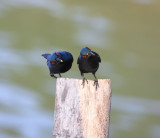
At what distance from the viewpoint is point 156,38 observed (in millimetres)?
9773

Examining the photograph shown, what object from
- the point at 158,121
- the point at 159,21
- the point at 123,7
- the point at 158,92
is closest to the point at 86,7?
the point at 123,7

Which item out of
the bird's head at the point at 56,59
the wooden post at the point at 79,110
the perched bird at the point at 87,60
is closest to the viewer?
the wooden post at the point at 79,110

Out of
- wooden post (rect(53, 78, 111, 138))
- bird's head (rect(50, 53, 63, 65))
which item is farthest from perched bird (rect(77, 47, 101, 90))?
wooden post (rect(53, 78, 111, 138))

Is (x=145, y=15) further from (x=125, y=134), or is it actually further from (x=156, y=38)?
(x=125, y=134)

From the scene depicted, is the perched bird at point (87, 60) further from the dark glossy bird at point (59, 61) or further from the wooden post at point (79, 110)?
the wooden post at point (79, 110)

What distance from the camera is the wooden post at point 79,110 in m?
2.79

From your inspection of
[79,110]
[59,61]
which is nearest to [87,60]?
[59,61]

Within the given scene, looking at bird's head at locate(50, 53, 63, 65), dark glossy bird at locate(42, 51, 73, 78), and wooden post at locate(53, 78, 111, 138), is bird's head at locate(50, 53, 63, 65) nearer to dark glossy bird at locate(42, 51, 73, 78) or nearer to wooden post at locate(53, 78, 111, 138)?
dark glossy bird at locate(42, 51, 73, 78)

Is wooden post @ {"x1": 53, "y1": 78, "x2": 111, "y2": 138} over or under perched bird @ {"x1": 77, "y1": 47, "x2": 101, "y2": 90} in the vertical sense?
under

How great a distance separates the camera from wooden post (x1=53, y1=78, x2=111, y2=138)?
2795 millimetres

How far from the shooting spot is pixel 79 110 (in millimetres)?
2791

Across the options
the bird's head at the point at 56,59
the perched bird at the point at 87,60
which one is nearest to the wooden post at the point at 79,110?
the perched bird at the point at 87,60

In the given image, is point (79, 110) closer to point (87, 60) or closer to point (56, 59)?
point (87, 60)

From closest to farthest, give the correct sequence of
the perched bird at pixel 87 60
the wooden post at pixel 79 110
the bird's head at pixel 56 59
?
the wooden post at pixel 79 110 → the perched bird at pixel 87 60 → the bird's head at pixel 56 59
